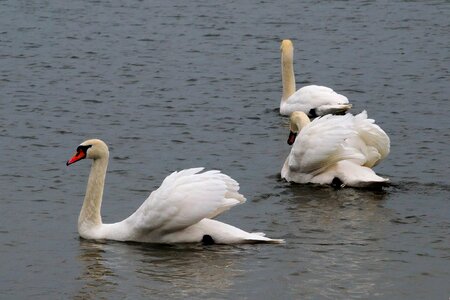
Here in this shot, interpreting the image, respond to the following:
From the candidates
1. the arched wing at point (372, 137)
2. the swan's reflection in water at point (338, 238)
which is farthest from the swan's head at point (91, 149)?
the arched wing at point (372, 137)

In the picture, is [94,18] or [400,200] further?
[94,18]

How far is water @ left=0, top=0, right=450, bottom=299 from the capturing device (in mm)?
10773

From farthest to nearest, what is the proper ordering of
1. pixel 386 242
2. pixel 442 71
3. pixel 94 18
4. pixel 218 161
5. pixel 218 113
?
pixel 94 18 < pixel 442 71 < pixel 218 113 < pixel 218 161 < pixel 386 242

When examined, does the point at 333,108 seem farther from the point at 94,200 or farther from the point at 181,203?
the point at 181,203

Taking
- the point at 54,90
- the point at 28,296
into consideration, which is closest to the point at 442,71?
the point at 54,90

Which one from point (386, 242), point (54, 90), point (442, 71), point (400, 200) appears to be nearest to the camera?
point (386, 242)

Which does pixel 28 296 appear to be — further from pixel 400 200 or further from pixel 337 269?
pixel 400 200

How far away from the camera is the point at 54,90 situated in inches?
747

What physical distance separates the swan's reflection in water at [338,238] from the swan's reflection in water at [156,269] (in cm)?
59

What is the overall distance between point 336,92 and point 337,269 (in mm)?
8660

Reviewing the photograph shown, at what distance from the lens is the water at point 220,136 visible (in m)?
10.8

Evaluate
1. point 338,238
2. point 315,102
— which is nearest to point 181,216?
point 338,238

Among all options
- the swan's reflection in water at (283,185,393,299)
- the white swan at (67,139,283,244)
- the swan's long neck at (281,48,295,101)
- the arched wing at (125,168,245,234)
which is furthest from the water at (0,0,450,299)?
the swan's long neck at (281,48,295,101)

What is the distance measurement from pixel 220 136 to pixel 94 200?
447 centimetres
